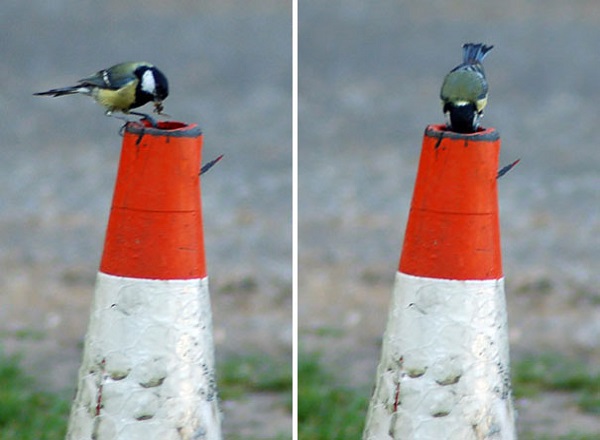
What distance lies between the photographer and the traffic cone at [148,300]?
3.43 m

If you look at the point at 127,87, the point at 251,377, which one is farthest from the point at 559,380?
the point at 127,87

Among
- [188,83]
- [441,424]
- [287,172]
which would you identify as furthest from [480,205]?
[188,83]

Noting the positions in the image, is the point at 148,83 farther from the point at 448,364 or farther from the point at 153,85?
the point at 448,364

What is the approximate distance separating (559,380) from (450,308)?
206 centimetres

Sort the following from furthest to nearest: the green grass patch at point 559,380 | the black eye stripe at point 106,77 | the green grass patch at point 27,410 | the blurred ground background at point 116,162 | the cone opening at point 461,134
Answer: the blurred ground background at point 116,162
the green grass patch at point 559,380
the green grass patch at point 27,410
the black eye stripe at point 106,77
the cone opening at point 461,134

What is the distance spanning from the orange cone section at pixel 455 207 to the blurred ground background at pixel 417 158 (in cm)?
162

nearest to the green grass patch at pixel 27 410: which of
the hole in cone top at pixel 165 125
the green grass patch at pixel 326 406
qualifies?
the green grass patch at pixel 326 406

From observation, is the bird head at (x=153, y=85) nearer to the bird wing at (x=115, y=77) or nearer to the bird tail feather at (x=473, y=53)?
the bird wing at (x=115, y=77)

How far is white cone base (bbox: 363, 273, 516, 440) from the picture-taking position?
3.44 m

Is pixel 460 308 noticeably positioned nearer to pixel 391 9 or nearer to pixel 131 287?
pixel 131 287

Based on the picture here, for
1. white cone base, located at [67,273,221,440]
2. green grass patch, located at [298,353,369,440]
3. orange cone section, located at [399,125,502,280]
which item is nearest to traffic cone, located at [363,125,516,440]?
orange cone section, located at [399,125,502,280]

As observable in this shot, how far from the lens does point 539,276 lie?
268 inches

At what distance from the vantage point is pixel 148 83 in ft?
12.6

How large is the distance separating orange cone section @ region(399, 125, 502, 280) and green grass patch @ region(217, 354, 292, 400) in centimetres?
190
